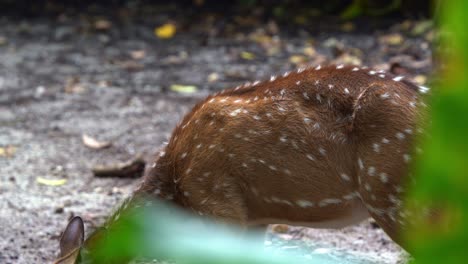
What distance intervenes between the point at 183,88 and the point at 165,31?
216 cm

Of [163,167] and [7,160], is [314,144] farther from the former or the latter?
[7,160]

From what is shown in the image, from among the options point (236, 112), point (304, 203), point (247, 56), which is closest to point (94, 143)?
point (247, 56)

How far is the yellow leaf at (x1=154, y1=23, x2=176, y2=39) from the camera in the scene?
9530 mm

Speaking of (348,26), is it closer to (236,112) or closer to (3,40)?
(3,40)

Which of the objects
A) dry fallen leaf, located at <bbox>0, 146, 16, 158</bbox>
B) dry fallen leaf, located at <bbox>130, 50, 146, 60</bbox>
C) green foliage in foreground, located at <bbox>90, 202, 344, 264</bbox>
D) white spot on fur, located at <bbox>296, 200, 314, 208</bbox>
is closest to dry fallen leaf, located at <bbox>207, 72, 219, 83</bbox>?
dry fallen leaf, located at <bbox>130, 50, 146, 60</bbox>

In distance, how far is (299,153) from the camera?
10.9ft

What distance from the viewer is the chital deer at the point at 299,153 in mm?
3061

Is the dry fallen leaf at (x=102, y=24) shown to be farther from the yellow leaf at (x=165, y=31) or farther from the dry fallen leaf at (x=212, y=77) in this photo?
the dry fallen leaf at (x=212, y=77)

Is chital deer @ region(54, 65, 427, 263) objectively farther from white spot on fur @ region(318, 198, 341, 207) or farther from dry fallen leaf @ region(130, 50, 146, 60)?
dry fallen leaf @ region(130, 50, 146, 60)

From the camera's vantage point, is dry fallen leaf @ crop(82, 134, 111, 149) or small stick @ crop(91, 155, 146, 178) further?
dry fallen leaf @ crop(82, 134, 111, 149)

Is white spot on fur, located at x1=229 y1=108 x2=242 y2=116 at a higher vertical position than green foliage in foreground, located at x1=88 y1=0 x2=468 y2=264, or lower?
lower

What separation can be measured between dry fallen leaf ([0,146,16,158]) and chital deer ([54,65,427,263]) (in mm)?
2530

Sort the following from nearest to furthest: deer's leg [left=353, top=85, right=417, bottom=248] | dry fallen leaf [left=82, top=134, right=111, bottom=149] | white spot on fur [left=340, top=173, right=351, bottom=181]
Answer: deer's leg [left=353, top=85, right=417, bottom=248]
white spot on fur [left=340, top=173, right=351, bottom=181]
dry fallen leaf [left=82, top=134, right=111, bottom=149]

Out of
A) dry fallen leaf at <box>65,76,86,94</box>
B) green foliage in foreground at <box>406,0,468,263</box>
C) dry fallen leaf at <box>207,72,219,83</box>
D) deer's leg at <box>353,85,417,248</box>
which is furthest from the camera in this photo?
dry fallen leaf at <box>207,72,219,83</box>
